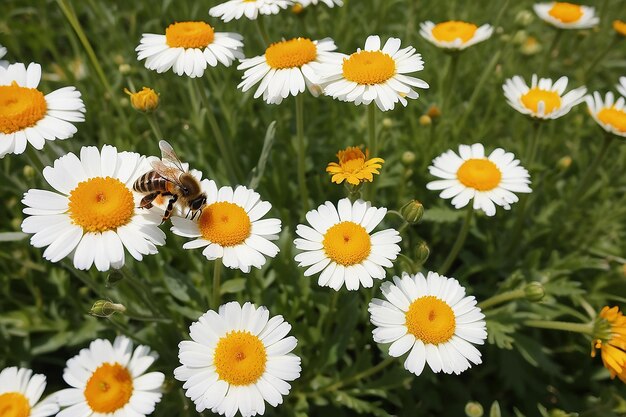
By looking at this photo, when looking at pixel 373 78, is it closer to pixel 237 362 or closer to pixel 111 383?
pixel 237 362

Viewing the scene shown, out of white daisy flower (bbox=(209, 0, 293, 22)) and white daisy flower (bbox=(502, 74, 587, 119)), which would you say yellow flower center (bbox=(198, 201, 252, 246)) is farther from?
white daisy flower (bbox=(502, 74, 587, 119))

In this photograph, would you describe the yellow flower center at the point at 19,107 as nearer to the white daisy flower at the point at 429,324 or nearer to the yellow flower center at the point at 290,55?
the yellow flower center at the point at 290,55

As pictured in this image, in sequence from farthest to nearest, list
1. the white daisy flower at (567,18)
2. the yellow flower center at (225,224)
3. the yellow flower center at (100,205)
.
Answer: the white daisy flower at (567,18)
the yellow flower center at (225,224)
the yellow flower center at (100,205)

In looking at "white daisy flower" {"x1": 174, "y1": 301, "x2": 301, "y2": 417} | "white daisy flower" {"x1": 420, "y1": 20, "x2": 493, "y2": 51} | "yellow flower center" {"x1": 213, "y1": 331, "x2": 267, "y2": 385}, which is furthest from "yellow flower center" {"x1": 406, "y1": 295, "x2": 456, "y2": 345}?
"white daisy flower" {"x1": 420, "y1": 20, "x2": 493, "y2": 51}

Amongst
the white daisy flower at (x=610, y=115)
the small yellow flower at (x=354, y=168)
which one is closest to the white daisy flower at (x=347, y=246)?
the small yellow flower at (x=354, y=168)

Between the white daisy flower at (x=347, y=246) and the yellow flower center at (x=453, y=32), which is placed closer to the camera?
the white daisy flower at (x=347, y=246)

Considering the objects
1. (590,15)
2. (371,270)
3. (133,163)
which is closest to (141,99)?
(133,163)

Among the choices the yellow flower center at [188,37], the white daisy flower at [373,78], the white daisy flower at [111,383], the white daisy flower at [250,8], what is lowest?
the white daisy flower at [111,383]

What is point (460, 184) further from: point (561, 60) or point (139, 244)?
point (561, 60)
